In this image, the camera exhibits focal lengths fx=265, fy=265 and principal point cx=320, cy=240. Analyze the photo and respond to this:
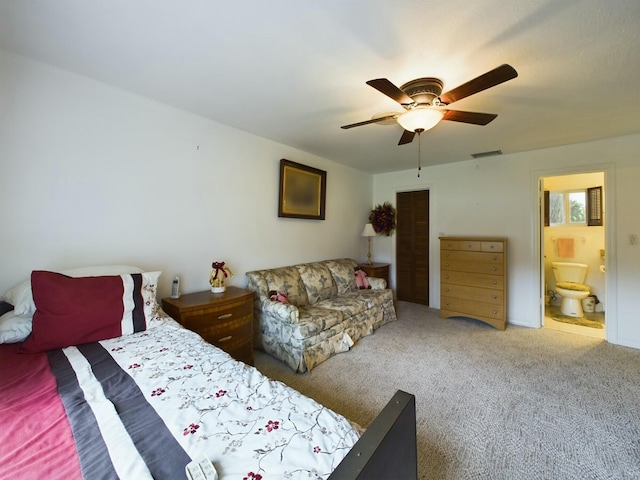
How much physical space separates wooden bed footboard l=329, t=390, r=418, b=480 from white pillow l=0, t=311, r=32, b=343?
1.86 metres

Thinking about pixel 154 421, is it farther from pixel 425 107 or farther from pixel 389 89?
pixel 425 107

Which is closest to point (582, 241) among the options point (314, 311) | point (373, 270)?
point (373, 270)

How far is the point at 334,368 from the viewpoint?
2.52 m

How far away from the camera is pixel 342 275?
381 cm

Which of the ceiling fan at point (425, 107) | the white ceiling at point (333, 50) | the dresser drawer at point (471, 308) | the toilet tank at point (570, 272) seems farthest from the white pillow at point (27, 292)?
the toilet tank at point (570, 272)

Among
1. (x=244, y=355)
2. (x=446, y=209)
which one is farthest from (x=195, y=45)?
(x=446, y=209)

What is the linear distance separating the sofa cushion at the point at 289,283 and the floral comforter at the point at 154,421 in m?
1.63

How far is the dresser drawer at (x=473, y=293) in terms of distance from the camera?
3480mm

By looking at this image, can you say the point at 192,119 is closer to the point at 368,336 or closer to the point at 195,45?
the point at 195,45

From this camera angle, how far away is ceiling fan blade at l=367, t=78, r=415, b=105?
1.48 metres

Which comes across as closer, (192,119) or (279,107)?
(279,107)

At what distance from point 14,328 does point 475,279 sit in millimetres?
4405

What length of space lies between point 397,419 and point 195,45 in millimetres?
2158

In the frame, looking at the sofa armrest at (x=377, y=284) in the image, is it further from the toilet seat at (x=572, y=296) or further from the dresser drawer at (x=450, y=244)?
the toilet seat at (x=572, y=296)
